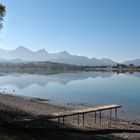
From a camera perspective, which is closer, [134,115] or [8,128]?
[8,128]

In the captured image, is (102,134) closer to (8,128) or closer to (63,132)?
(63,132)

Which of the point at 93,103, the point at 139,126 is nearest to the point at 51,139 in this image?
the point at 139,126

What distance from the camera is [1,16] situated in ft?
130

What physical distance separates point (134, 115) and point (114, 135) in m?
19.7

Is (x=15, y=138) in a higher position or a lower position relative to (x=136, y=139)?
higher

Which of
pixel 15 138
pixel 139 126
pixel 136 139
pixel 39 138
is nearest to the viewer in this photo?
pixel 15 138

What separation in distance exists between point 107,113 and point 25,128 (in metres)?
25.0

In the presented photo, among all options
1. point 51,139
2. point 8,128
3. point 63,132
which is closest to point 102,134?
point 63,132

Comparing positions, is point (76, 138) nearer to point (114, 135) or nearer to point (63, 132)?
point (63, 132)

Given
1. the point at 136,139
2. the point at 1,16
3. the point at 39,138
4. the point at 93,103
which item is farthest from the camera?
the point at 93,103

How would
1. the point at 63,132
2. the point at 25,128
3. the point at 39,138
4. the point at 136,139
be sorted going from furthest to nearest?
the point at 136,139 → the point at 63,132 → the point at 25,128 → the point at 39,138

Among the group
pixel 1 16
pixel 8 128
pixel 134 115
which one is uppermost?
pixel 1 16

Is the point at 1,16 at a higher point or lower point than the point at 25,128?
higher

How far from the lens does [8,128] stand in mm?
18938
